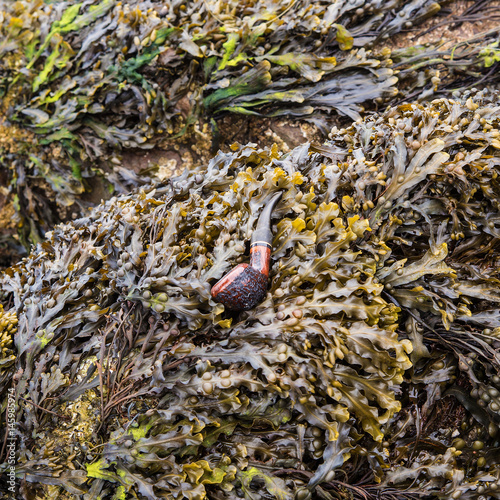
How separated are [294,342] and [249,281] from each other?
277mm

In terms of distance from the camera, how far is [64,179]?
2836 millimetres

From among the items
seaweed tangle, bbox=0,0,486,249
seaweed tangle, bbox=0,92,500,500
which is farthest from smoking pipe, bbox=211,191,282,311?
seaweed tangle, bbox=0,0,486,249

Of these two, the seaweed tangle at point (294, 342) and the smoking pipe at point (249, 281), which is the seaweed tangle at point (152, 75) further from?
the smoking pipe at point (249, 281)

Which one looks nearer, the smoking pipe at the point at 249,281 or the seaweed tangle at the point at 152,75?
the smoking pipe at the point at 249,281

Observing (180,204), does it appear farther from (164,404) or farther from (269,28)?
(269,28)

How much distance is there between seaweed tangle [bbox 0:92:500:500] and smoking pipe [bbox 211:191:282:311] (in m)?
0.05

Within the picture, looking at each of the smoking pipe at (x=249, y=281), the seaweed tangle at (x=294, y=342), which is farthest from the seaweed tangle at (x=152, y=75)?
the smoking pipe at (x=249, y=281)

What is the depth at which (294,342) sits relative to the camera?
4.91 ft

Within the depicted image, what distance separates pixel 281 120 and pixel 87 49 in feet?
4.47

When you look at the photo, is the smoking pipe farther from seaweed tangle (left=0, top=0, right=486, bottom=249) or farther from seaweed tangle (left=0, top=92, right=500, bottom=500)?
seaweed tangle (left=0, top=0, right=486, bottom=249)

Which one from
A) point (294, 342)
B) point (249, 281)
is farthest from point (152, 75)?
point (294, 342)

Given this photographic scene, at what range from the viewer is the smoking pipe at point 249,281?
154cm

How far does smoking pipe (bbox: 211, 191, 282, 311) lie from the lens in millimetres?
1537

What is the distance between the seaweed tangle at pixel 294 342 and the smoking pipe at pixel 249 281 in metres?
0.05
